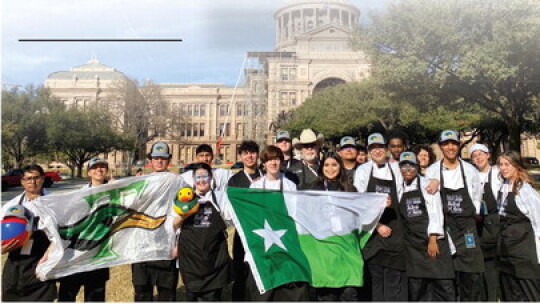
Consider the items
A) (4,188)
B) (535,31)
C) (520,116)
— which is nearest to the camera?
(535,31)

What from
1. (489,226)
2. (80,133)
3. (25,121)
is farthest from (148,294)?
(80,133)

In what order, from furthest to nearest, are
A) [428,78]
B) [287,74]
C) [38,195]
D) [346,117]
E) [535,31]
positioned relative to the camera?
[287,74] → [346,117] → [428,78] → [535,31] → [38,195]

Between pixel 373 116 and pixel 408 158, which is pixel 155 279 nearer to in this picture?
pixel 408 158

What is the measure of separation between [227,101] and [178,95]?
9722 millimetres

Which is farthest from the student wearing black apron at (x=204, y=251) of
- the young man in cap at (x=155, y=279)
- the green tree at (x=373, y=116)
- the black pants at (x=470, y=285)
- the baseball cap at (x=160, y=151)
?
the green tree at (x=373, y=116)

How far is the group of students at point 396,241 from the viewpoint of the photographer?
13.6 feet

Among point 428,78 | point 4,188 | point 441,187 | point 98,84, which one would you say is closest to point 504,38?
point 428,78

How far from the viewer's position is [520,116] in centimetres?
1795

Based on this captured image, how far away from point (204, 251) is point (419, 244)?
7.33 ft

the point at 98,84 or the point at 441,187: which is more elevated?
the point at 98,84

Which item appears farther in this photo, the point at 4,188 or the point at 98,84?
the point at 98,84

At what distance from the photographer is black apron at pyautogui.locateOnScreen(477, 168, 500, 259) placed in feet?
15.2

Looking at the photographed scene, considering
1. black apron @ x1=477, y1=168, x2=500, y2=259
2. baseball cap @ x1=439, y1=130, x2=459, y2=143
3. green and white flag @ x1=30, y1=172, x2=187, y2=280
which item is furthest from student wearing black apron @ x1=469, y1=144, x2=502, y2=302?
green and white flag @ x1=30, y1=172, x2=187, y2=280

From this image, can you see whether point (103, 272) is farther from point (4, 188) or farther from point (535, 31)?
point (4, 188)
